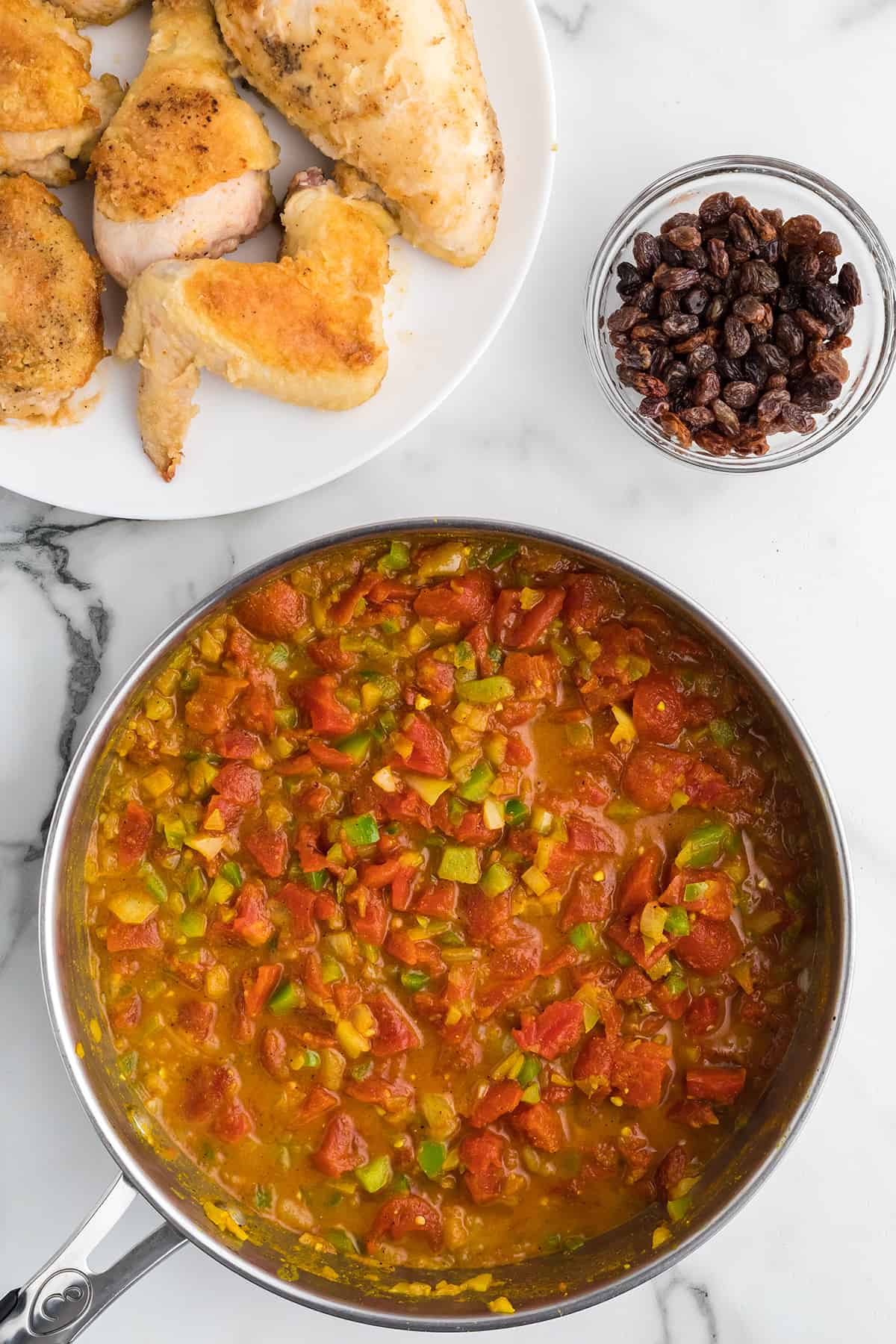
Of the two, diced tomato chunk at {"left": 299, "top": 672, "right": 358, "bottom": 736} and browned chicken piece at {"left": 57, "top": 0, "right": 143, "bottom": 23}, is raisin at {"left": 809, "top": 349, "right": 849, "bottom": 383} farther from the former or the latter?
browned chicken piece at {"left": 57, "top": 0, "right": 143, "bottom": 23}

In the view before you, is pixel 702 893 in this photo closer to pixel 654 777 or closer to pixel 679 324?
pixel 654 777

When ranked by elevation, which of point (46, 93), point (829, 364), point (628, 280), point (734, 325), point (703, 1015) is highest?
point (46, 93)

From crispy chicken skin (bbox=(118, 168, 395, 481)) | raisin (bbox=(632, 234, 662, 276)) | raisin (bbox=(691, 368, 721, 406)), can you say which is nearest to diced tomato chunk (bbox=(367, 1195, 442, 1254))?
crispy chicken skin (bbox=(118, 168, 395, 481))

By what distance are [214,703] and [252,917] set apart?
0.65 meters

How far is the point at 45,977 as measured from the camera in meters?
3.15

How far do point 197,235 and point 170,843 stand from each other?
176 cm

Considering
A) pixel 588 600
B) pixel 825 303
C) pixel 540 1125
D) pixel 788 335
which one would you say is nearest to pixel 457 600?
pixel 588 600

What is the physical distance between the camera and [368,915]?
3385 mm

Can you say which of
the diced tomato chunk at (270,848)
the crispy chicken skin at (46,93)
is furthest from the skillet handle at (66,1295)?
the crispy chicken skin at (46,93)

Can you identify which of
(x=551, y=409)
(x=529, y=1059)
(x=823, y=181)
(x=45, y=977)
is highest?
(x=823, y=181)

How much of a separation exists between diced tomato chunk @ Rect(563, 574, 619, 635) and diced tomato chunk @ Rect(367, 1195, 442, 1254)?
1.82 m

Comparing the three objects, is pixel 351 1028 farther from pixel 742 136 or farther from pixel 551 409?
pixel 742 136

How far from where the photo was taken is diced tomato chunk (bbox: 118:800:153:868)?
11.3 ft

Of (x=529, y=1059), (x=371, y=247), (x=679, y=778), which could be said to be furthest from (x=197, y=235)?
(x=529, y=1059)
